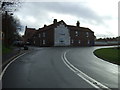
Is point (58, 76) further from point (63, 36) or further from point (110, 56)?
point (63, 36)

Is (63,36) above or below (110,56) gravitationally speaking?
above

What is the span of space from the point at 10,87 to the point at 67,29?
260 ft

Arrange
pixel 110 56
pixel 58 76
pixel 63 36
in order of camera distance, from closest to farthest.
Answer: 1. pixel 58 76
2. pixel 110 56
3. pixel 63 36

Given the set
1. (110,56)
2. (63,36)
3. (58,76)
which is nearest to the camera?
(58,76)

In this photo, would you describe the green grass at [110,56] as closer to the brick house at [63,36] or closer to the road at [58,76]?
the road at [58,76]

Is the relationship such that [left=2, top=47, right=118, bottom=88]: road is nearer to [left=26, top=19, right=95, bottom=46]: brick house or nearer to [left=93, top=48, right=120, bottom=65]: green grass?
[left=93, top=48, right=120, bottom=65]: green grass

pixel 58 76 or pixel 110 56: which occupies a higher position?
pixel 58 76

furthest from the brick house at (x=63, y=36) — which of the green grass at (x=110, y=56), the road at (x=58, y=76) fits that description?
the road at (x=58, y=76)

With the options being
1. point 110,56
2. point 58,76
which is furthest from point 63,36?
point 58,76

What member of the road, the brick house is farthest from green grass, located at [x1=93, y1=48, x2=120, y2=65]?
the brick house

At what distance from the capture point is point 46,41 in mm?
88375

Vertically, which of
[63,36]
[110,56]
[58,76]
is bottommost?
[110,56]

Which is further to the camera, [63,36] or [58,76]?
[63,36]

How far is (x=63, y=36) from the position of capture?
86438 millimetres
